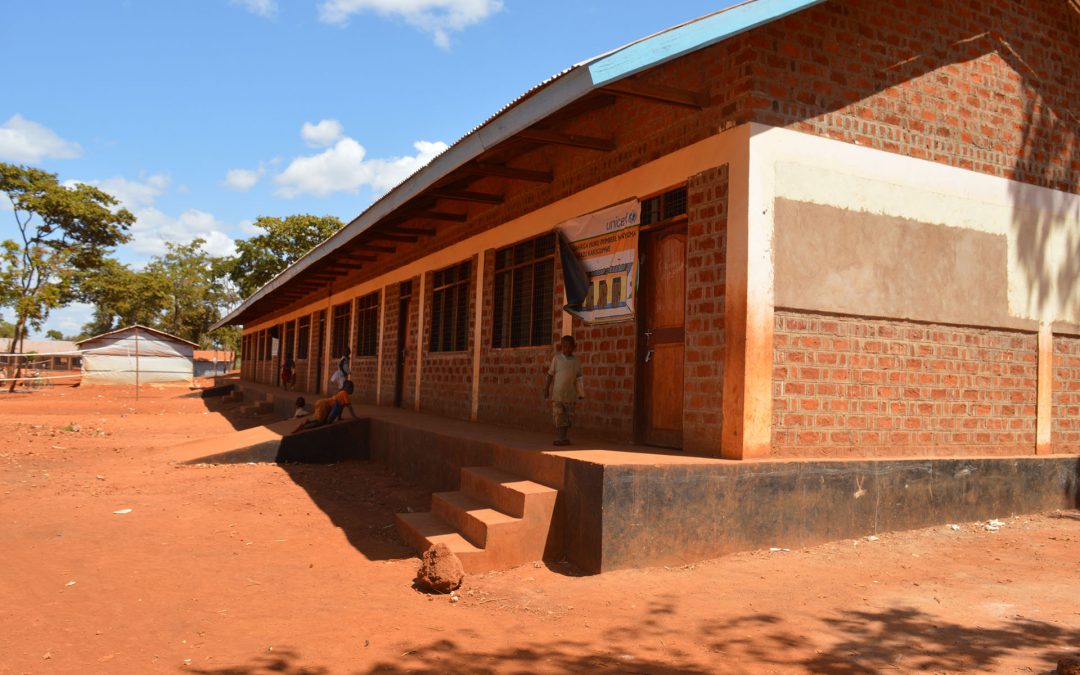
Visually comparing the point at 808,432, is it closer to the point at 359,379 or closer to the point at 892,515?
the point at 892,515

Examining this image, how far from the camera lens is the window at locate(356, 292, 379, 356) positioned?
56.3ft

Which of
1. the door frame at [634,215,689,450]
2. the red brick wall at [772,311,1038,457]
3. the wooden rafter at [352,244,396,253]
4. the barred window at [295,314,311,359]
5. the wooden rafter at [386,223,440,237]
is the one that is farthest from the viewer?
the barred window at [295,314,311,359]

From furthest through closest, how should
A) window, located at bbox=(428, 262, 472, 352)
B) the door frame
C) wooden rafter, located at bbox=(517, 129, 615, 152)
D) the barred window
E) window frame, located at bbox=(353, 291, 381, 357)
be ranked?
the barred window
window frame, located at bbox=(353, 291, 381, 357)
window, located at bbox=(428, 262, 472, 352)
the door frame
wooden rafter, located at bbox=(517, 129, 615, 152)

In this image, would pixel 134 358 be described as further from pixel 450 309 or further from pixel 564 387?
pixel 564 387

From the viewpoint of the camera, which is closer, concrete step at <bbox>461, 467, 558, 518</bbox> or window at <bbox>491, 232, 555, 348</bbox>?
concrete step at <bbox>461, 467, 558, 518</bbox>

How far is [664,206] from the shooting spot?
299 inches

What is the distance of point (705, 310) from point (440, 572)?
3157mm

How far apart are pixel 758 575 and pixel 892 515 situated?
1.95 metres

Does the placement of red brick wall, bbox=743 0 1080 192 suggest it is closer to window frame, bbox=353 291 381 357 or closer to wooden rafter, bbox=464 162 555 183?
wooden rafter, bbox=464 162 555 183

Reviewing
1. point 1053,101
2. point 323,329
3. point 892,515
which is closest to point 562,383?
point 892,515

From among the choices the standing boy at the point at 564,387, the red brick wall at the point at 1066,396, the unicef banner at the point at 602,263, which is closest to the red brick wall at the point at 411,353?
the unicef banner at the point at 602,263

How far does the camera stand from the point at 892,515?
6.83 metres

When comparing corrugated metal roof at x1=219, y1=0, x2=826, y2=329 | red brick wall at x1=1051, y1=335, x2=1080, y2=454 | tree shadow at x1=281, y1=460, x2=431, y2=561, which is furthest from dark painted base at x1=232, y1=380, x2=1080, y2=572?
corrugated metal roof at x1=219, y1=0, x2=826, y2=329

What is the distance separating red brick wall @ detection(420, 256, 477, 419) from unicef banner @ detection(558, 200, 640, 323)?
3.14m
